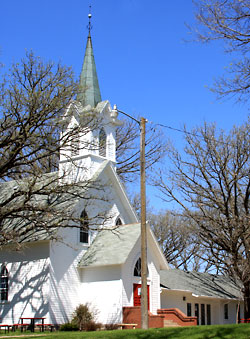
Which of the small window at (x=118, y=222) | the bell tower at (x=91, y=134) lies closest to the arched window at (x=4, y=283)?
the bell tower at (x=91, y=134)

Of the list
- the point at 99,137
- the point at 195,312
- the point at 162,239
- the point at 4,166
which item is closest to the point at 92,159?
the point at 99,137

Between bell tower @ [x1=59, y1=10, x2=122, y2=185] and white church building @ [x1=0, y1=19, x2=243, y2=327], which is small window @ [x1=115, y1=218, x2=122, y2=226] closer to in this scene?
white church building @ [x1=0, y1=19, x2=243, y2=327]

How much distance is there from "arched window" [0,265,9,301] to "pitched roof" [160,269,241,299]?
384 inches

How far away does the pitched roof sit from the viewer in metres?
32.6

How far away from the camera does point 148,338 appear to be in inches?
600

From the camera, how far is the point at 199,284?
36000 mm

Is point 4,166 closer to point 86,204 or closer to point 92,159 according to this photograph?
point 86,204

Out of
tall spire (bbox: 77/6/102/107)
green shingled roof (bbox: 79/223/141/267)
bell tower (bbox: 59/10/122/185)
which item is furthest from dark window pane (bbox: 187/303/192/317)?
tall spire (bbox: 77/6/102/107)

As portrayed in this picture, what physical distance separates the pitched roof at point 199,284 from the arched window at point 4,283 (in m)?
9.75

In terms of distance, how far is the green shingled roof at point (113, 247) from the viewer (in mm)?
25438

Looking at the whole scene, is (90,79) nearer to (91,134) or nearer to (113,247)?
(91,134)

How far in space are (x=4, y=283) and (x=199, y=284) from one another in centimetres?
1518

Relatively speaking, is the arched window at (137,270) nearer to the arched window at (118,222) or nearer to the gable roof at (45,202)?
the arched window at (118,222)

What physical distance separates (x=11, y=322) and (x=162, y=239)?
28171 millimetres
